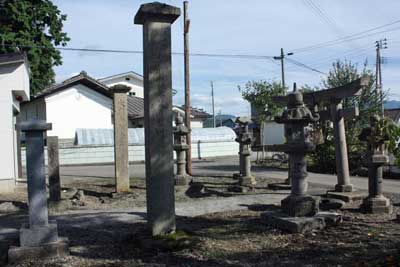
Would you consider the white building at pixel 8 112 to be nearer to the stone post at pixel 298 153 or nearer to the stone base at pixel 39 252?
the stone base at pixel 39 252

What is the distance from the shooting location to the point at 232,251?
18.7 feet

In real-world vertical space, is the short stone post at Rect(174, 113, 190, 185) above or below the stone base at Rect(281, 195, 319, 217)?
above

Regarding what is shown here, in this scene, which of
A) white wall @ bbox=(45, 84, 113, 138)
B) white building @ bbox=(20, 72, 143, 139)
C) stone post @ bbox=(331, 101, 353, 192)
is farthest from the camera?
white wall @ bbox=(45, 84, 113, 138)

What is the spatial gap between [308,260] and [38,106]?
27.0 m

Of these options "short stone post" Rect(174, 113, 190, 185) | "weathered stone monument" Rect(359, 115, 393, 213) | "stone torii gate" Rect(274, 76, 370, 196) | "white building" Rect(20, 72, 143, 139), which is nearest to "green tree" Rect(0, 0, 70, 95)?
"white building" Rect(20, 72, 143, 139)

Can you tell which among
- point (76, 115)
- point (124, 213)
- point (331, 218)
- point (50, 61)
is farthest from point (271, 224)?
point (76, 115)

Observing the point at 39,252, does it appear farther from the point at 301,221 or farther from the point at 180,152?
the point at 180,152

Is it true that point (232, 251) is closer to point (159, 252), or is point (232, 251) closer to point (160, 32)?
point (159, 252)

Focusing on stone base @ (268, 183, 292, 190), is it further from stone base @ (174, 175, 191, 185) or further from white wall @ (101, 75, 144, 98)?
white wall @ (101, 75, 144, 98)

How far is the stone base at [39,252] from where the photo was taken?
552 centimetres

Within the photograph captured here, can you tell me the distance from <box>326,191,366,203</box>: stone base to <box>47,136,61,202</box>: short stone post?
6.11 meters

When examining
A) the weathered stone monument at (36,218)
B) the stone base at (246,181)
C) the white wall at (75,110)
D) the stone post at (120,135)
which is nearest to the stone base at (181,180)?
the stone base at (246,181)

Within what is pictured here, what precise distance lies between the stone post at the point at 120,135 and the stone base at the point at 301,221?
558 cm

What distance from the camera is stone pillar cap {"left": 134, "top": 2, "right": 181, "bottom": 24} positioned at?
19.7 ft
